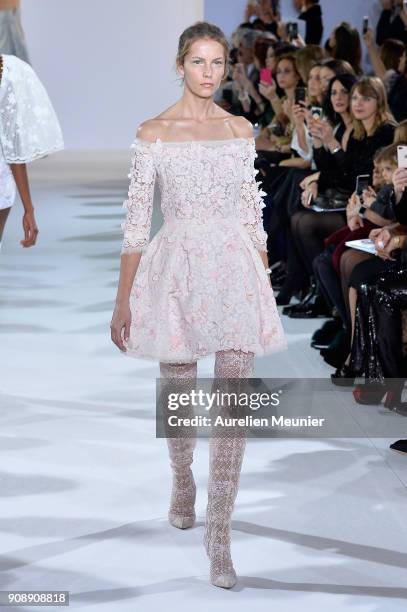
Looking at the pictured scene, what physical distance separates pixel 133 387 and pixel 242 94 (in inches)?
190

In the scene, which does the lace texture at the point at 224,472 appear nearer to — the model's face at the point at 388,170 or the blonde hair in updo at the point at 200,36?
the blonde hair in updo at the point at 200,36

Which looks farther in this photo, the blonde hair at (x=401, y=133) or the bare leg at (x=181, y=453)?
the blonde hair at (x=401, y=133)

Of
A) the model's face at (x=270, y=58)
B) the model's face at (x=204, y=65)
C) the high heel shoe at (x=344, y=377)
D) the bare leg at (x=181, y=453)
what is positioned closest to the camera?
the model's face at (x=204, y=65)

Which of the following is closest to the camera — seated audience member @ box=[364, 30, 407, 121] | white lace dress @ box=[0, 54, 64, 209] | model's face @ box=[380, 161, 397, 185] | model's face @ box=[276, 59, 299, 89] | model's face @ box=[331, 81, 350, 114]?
white lace dress @ box=[0, 54, 64, 209]

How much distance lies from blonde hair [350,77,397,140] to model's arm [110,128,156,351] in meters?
2.81

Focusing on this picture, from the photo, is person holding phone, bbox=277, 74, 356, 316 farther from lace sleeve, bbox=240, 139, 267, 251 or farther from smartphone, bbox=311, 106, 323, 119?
lace sleeve, bbox=240, 139, 267, 251

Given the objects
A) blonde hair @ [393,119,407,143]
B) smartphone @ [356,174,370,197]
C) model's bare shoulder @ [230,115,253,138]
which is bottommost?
smartphone @ [356,174,370,197]

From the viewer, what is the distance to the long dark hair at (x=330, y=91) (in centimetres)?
605

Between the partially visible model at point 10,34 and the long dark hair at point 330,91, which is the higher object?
the partially visible model at point 10,34

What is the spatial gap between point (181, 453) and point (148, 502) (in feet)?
1.17

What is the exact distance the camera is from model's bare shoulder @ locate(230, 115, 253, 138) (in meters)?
3.01

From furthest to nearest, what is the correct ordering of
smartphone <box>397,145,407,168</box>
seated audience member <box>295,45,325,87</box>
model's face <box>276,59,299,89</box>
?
model's face <box>276,59,299,89</box> < seated audience member <box>295,45,325,87</box> < smartphone <box>397,145,407,168</box>

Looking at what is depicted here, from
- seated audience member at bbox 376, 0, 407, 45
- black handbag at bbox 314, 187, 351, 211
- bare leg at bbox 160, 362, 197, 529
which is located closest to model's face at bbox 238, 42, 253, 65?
seated audience member at bbox 376, 0, 407, 45

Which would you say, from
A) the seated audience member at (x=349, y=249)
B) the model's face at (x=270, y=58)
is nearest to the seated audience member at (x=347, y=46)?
the model's face at (x=270, y=58)
